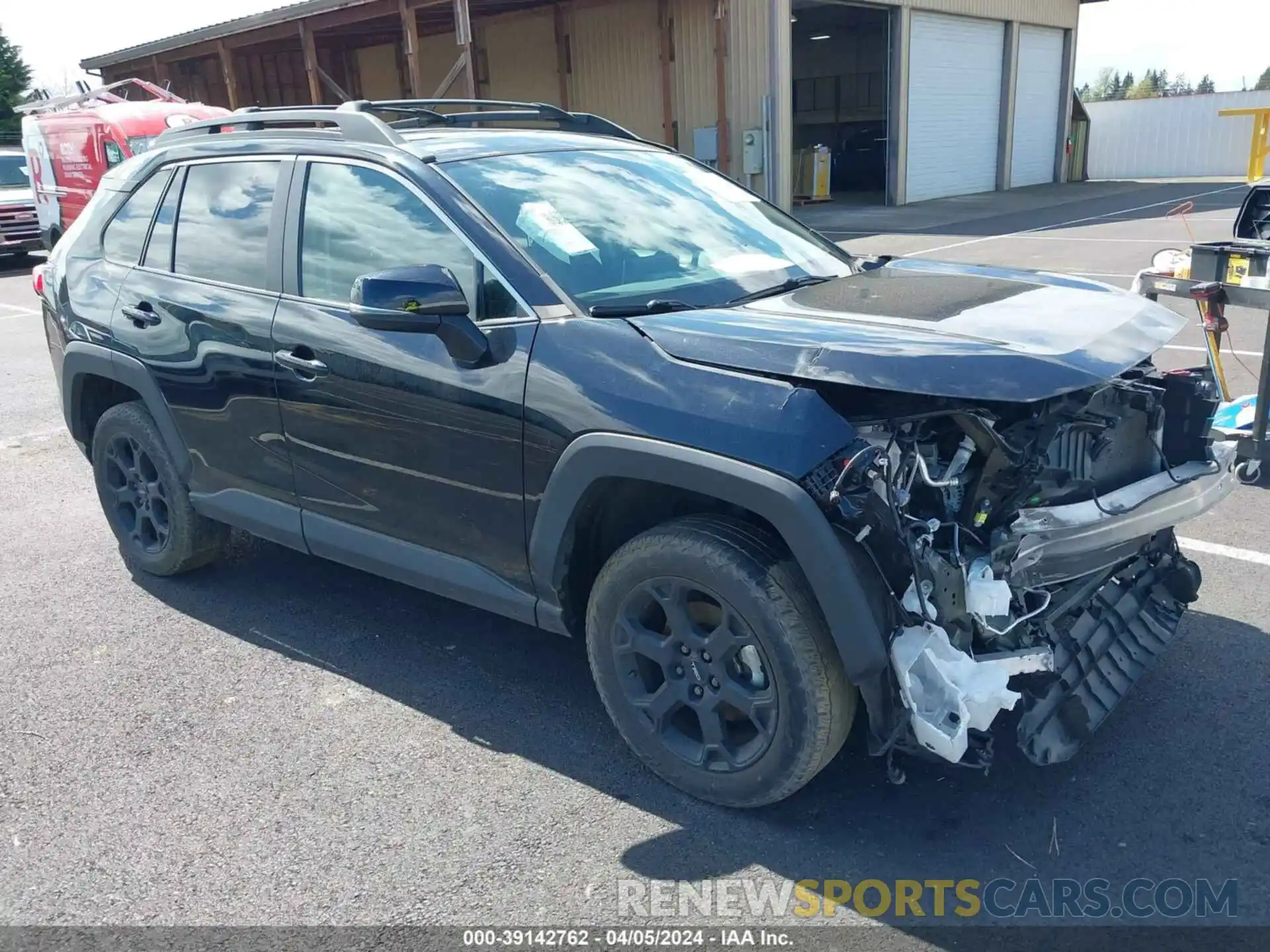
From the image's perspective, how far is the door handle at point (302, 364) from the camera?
3674 mm

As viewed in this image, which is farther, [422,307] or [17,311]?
[17,311]

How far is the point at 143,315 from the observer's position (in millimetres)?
4355

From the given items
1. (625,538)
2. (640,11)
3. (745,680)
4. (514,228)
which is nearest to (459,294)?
(514,228)

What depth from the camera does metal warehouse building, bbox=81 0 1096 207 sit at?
2025 cm

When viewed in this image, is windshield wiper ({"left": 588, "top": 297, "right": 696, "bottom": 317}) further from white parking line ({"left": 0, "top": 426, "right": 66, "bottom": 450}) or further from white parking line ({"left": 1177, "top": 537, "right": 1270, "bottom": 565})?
white parking line ({"left": 0, "top": 426, "right": 66, "bottom": 450})

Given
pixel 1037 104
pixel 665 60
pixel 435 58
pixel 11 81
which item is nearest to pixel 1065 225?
pixel 665 60

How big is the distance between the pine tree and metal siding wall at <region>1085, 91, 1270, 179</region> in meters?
35.7

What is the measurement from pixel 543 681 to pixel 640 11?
67.4 feet

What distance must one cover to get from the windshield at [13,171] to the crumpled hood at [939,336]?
67.5 ft

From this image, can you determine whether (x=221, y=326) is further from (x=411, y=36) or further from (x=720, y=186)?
(x=411, y=36)

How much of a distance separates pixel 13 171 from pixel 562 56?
1105 centimetres

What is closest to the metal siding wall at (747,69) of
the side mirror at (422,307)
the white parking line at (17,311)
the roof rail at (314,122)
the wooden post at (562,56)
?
the wooden post at (562,56)

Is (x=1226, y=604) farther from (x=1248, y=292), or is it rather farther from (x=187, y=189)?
(x=187, y=189)

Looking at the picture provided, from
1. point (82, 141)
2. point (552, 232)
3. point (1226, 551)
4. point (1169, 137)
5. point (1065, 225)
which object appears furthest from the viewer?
point (1169, 137)
